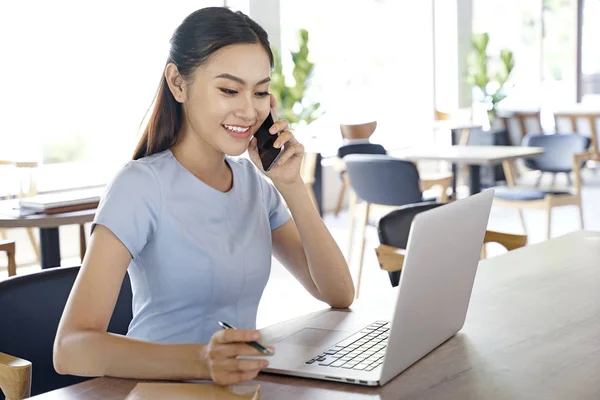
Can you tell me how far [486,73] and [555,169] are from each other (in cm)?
330

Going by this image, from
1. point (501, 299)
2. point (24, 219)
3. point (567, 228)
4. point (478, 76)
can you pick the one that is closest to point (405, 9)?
point (478, 76)

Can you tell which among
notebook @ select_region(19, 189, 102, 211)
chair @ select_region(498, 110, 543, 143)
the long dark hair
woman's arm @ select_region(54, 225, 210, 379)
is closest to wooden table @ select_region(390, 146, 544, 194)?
notebook @ select_region(19, 189, 102, 211)

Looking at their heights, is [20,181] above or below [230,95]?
below

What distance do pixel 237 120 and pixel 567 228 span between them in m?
5.75

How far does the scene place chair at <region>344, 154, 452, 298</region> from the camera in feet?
16.2

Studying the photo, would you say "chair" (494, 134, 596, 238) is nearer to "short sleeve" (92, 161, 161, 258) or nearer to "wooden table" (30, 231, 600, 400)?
"wooden table" (30, 231, 600, 400)

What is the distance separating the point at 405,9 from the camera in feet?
32.8

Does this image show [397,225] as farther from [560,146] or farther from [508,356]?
[560,146]

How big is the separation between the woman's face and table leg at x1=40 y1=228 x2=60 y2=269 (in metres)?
2.16

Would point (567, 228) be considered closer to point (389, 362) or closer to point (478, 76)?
point (478, 76)

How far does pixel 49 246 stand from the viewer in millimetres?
3779

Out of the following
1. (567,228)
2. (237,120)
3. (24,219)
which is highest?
(237,120)

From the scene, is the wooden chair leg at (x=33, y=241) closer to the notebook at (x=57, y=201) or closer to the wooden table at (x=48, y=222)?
the wooden table at (x=48, y=222)

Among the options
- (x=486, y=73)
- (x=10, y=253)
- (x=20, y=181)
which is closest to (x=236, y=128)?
(x=10, y=253)
